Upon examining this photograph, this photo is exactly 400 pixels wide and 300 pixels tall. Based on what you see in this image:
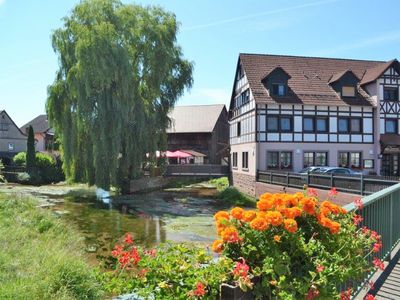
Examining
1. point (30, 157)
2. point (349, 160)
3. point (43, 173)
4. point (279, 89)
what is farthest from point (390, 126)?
point (30, 157)

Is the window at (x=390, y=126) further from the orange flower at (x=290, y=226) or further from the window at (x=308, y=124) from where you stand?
the orange flower at (x=290, y=226)

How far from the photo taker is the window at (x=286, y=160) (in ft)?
90.2

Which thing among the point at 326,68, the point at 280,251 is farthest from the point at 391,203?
the point at 326,68

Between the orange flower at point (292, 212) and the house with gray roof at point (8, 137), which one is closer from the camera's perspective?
the orange flower at point (292, 212)

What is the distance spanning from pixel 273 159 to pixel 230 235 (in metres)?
25.3

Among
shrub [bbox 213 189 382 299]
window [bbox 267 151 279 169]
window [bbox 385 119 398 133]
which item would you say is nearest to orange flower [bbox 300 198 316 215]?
shrub [bbox 213 189 382 299]

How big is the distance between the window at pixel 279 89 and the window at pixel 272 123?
1882 mm

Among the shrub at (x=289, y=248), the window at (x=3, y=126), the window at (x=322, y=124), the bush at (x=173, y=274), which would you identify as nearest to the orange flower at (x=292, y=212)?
the shrub at (x=289, y=248)

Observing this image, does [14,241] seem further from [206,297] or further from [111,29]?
[111,29]

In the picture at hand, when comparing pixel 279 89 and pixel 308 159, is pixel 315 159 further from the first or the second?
pixel 279 89

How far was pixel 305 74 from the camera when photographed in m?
30.3

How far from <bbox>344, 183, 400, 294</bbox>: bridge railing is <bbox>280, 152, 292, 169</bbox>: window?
21070 mm

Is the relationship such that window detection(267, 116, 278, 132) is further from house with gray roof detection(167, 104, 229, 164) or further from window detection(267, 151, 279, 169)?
house with gray roof detection(167, 104, 229, 164)

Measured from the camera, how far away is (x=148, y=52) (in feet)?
88.3
